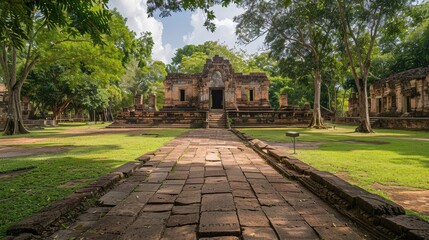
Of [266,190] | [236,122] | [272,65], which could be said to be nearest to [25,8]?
[266,190]

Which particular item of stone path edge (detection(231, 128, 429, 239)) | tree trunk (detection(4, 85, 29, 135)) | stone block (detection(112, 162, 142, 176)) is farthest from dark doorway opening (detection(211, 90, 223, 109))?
stone path edge (detection(231, 128, 429, 239))

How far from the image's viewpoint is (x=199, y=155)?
7.20m

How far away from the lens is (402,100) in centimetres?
2477

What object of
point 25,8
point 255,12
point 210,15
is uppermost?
point 255,12

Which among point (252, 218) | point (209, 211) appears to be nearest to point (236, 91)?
point (209, 211)

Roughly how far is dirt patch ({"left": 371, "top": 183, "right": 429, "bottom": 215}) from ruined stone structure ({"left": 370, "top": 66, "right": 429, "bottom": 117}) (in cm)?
2164

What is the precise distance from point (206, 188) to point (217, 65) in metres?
24.0

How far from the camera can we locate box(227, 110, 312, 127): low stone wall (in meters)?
23.1

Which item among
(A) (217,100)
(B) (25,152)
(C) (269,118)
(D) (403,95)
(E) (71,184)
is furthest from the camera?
(A) (217,100)

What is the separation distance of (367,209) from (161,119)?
2116 cm

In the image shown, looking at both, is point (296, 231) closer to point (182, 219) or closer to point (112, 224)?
point (182, 219)

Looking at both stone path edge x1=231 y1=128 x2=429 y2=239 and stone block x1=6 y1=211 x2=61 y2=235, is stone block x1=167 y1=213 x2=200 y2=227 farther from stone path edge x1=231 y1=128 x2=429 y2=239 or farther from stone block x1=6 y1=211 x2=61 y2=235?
stone path edge x1=231 y1=128 x2=429 y2=239

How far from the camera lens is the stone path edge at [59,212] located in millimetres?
2393

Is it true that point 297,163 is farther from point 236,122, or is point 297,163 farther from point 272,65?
point 272,65
